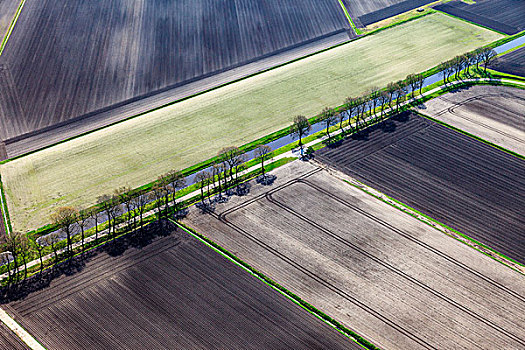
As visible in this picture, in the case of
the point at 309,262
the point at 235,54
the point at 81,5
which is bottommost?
the point at 309,262

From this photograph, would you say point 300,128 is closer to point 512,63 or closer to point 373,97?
point 373,97

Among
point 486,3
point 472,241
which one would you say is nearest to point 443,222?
point 472,241

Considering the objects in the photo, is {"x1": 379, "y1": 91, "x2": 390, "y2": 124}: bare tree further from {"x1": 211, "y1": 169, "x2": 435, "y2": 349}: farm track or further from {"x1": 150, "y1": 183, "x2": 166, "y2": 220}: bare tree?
{"x1": 150, "y1": 183, "x2": 166, "y2": 220}: bare tree

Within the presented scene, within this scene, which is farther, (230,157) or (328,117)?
(328,117)

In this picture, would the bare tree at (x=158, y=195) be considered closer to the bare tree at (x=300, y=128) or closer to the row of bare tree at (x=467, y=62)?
the bare tree at (x=300, y=128)

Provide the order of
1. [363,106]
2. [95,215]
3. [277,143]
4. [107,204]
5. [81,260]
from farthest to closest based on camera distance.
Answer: [363,106], [277,143], [95,215], [107,204], [81,260]

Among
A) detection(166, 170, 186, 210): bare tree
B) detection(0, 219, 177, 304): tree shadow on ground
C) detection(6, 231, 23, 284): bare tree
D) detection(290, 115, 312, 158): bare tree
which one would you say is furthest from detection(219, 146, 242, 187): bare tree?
detection(6, 231, 23, 284): bare tree

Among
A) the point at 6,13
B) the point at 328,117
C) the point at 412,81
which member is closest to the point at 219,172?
the point at 328,117

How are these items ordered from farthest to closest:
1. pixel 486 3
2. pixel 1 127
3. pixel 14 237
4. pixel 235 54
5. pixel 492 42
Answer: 1. pixel 486 3
2. pixel 492 42
3. pixel 235 54
4. pixel 1 127
5. pixel 14 237

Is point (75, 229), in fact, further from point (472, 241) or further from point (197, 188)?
point (472, 241)
